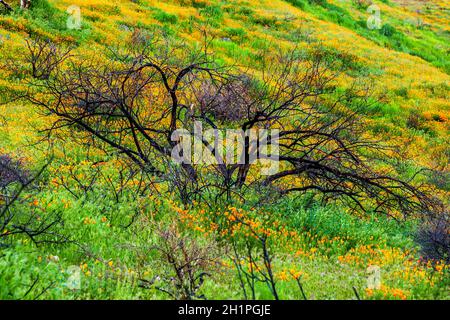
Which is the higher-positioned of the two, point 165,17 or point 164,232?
point 165,17

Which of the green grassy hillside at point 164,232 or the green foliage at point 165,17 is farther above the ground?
the green foliage at point 165,17

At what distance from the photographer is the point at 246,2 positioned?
29812 millimetres

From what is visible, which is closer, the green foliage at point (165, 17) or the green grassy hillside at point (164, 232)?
the green grassy hillside at point (164, 232)

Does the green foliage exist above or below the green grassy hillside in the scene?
above

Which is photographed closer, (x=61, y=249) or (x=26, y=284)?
(x=26, y=284)

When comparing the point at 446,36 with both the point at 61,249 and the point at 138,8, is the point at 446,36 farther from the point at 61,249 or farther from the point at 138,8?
the point at 61,249

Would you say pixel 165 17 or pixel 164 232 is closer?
pixel 164 232

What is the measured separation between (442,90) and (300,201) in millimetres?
16666

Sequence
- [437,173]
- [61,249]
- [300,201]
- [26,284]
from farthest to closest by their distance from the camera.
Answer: [437,173] → [300,201] → [61,249] → [26,284]

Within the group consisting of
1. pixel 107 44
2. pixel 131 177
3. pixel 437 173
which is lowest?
pixel 437 173

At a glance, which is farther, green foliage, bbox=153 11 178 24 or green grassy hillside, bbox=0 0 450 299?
green foliage, bbox=153 11 178 24

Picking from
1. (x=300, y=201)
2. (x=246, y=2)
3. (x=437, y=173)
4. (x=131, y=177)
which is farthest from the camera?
(x=246, y=2)

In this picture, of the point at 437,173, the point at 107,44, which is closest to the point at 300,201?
the point at 437,173

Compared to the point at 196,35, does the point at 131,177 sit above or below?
below
